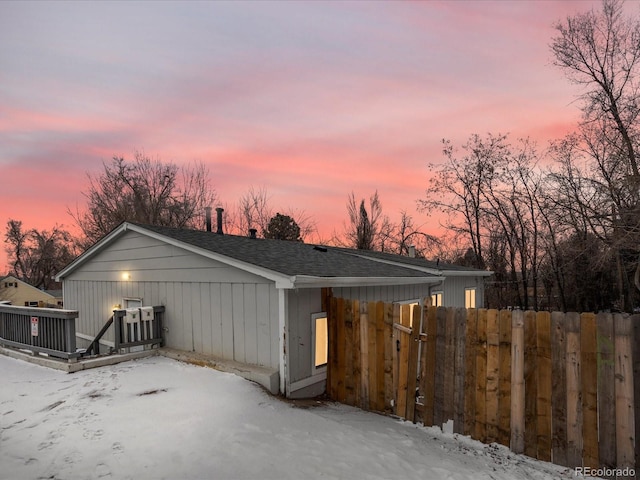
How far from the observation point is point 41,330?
7539 mm

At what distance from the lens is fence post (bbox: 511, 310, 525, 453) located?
454cm

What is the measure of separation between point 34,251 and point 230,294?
58.5 m

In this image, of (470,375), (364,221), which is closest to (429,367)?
(470,375)

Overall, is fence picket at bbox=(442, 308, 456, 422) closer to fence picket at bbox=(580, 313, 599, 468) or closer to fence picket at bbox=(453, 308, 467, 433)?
fence picket at bbox=(453, 308, 467, 433)

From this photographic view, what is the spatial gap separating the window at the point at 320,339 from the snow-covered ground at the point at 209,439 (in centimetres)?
100

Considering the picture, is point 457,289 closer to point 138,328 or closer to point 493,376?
point 493,376

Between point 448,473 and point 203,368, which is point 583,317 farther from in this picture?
point 203,368

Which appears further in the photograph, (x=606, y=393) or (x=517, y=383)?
(x=517, y=383)

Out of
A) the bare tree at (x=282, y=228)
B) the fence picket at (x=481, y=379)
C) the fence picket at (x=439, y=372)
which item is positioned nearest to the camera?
the fence picket at (x=481, y=379)

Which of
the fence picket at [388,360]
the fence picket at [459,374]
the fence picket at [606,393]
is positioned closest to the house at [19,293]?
the fence picket at [388,360]

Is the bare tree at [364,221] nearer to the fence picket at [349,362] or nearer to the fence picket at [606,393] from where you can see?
the fence picket at [349,362]

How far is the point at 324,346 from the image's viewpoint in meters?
7.14

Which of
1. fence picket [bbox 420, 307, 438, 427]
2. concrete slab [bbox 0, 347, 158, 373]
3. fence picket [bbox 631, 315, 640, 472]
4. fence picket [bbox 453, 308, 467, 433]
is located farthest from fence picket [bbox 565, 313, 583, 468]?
concrete slab [bbox 0, 347, 158, 373]

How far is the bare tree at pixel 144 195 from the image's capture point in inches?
1088
